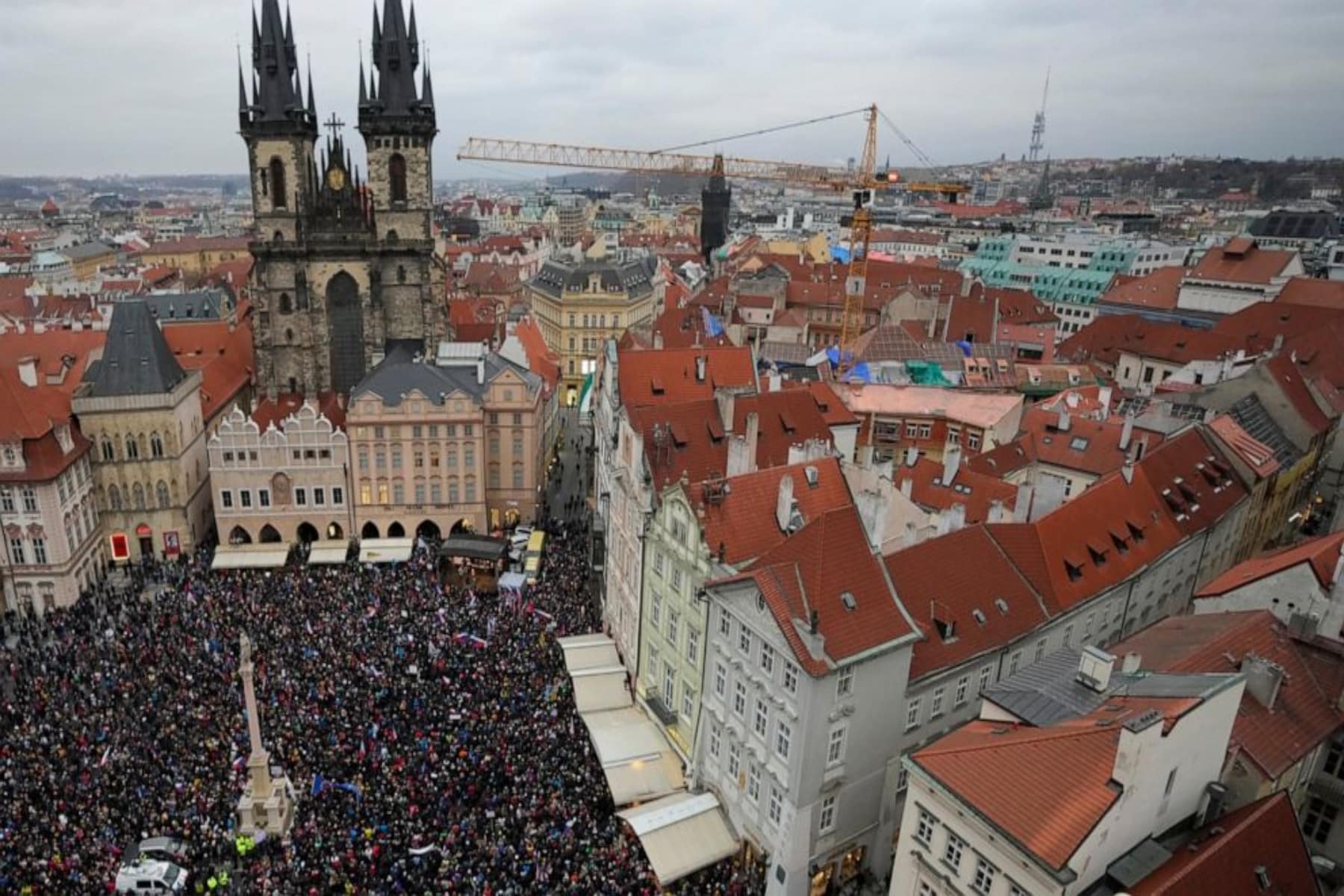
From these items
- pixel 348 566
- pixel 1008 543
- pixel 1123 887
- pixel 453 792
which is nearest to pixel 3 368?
pixel 348 566

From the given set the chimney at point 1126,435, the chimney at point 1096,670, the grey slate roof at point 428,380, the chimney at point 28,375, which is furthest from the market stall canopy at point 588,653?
the chimney at point 28,375

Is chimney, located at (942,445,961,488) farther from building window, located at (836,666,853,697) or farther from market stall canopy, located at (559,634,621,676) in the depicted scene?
building window, located at (836,666,853,697)

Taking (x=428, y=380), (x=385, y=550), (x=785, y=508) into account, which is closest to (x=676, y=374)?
(x=428, y=380)

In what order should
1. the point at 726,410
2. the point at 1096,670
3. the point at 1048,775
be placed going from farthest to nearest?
the point at 726,410 → the point at 1096,670 → the point at 1048,775

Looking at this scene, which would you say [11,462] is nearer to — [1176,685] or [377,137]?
[377,137]

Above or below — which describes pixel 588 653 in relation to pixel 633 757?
above

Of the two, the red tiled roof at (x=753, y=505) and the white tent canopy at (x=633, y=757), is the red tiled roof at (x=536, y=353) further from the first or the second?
the red tiled roof at (x=753, y=505)

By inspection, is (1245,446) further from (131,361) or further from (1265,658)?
(131,361)
